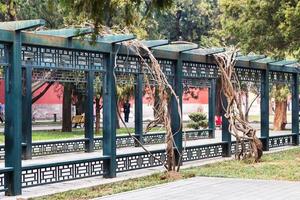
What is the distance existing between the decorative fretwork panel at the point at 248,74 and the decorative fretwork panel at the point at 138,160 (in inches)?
185

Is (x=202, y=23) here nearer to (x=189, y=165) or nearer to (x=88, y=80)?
(x=88, y=80)

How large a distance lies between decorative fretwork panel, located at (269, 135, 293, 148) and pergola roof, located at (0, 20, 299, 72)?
9.51ft

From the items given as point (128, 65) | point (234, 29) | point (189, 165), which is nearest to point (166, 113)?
point (128, 65)

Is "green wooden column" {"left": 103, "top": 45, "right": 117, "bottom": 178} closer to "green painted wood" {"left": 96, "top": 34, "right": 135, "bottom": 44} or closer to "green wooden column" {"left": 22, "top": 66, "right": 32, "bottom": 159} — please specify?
"green painted wood" {"left": 96, "top": 34, "right": 135, "bottom": 44}

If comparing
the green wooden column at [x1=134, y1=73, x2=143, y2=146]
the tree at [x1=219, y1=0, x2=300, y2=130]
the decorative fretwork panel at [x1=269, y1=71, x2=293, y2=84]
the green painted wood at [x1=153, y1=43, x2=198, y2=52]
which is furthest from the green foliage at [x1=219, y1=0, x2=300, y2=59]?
the green wooden column at [x1=134, y1=73, x2=143, y2=146]

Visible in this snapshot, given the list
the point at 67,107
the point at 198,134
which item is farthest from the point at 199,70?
the point at 67,107

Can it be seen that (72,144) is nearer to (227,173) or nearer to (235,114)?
(235,114)

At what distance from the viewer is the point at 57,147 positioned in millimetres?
18391

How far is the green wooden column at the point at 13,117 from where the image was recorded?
35.4 feet

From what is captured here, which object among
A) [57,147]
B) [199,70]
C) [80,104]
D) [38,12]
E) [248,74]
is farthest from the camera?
[80,104]

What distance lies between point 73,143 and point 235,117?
5386 millimetres

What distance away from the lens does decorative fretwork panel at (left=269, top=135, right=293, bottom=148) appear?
67.2 ft

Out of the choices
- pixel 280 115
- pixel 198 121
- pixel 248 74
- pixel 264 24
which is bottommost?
pixel 198 121

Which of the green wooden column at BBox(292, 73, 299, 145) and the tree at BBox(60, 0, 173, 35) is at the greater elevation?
the tree at BBox(60, 0, 173, 35)
